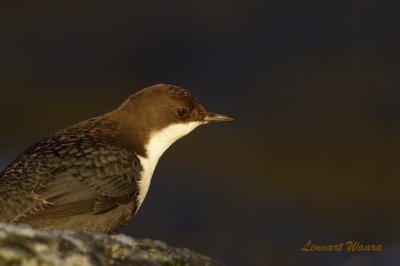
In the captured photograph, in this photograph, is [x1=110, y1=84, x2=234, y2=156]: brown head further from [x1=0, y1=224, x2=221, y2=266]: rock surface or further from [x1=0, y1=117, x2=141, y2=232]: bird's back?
[x1=0, y1=224, x2=221, y2=266]: rock surface

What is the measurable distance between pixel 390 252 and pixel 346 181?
1849 mm

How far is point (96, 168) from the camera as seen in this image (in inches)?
229

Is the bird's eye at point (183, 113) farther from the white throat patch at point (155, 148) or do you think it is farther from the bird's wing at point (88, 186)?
the bird's wing at point (88, 186)

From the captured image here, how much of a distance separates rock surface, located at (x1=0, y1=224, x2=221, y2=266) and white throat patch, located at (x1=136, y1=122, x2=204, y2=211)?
7.48 ft

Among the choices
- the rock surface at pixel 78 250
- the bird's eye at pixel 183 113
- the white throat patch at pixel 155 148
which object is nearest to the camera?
the rock surface at pixel 78 250

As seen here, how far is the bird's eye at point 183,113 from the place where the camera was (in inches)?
254

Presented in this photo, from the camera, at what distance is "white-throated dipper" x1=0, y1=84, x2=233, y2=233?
5523 millimetres

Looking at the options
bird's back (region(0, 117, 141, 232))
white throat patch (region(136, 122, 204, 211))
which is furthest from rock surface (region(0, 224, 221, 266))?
white throat patch (region(136, 122, 204, 211))

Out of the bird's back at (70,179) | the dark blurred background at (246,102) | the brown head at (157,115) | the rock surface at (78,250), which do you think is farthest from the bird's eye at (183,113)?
the rock surface at (78,250)

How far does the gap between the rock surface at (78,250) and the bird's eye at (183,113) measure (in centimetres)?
272

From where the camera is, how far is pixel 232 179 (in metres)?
10.8

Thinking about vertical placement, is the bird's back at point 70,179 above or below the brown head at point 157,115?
below

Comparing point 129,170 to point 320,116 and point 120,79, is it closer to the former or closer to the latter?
point 320,116

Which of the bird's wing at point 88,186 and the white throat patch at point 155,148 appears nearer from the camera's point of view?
the bird's wing at point 88,186
